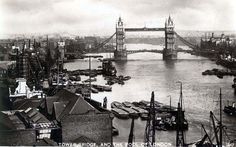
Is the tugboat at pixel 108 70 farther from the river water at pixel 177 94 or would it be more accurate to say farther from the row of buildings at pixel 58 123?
the row of buildings at pixel 58 123

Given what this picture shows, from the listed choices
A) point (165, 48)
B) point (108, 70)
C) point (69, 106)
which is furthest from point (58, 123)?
point (165, 48)

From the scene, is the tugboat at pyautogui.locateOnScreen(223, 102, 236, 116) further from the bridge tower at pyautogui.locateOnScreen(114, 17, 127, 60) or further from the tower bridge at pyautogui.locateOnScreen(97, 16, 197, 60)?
the bridge tower at pyautogui.locateOnScreen(114, 17, 127, 60)

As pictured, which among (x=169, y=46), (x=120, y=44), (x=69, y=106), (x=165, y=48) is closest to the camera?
(x=69, y=106)

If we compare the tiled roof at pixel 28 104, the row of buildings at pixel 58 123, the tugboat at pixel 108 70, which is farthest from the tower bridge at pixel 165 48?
the row of buildings at pixel 58 123

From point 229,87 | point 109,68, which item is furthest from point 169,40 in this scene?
point 229,87

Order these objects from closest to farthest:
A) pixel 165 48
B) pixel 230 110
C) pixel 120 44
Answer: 1. pixel 230 110
2. pixel 165 48
3. pixel 120 44

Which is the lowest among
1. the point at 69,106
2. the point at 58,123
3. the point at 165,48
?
the point at 58,123

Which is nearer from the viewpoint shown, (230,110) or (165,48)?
(230,110)

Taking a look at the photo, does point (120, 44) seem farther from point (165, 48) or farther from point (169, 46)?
point (165, 48)

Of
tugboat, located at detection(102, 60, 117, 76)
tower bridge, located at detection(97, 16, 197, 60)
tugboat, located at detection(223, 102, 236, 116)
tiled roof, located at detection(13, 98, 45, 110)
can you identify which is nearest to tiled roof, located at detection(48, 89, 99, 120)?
tiled roof, located at detection(13, 98, 45, 110)

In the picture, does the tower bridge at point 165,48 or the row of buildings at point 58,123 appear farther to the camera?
the tower bridge at point 165,48

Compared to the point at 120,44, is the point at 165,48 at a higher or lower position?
lower
